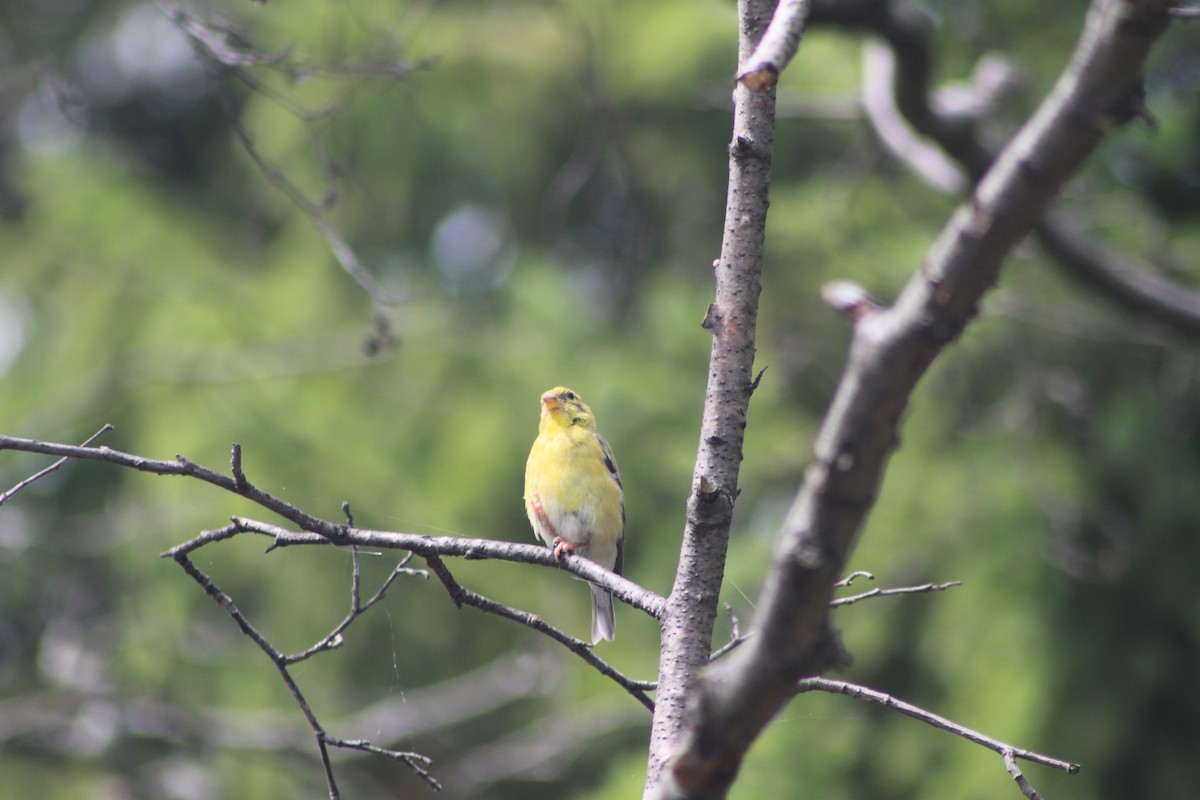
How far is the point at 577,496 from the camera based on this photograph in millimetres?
5449

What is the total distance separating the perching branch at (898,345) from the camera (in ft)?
4.09

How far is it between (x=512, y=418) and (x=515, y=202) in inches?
152

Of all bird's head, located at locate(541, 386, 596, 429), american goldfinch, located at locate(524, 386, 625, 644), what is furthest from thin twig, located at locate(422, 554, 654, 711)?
bird's head, located at locate(541, 386, 596, 429)

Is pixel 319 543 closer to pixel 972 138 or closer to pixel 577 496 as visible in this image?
pixel 577 496

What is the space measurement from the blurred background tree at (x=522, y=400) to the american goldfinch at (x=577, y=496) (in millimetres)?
782

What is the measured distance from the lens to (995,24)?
7.11 meters

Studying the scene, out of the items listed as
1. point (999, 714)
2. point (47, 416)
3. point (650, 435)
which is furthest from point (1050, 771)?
point (47, 416)

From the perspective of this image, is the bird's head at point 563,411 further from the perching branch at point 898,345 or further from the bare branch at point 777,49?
the perching branch at point 898,345

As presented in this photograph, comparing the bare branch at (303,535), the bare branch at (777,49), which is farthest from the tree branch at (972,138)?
the bare branch at (777,49)

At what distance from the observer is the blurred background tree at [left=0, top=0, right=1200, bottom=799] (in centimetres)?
581

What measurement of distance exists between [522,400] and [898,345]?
8.58m

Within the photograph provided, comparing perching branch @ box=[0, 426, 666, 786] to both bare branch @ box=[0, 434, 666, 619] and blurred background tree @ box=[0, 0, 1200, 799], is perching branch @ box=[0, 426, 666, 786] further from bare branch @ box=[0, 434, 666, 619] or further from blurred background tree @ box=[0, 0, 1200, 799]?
blurred background tree @ box=[0, 0, 1200, 799]

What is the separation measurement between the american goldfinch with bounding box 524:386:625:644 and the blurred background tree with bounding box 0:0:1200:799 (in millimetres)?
782

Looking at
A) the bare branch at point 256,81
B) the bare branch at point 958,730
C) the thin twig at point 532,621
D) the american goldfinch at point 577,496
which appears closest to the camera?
the bare branch at point 958,730
